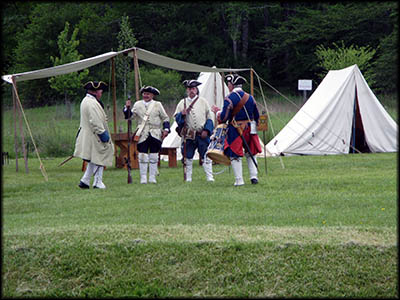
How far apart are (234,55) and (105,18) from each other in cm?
774

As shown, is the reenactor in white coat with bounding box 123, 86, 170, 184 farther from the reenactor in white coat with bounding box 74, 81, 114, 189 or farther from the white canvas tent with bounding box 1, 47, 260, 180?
the white canvas tent with bounding box 1, 47, 260, 180

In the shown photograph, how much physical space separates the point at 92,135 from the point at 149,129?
3.24 ft

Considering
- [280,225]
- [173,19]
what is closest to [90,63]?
[280,225]

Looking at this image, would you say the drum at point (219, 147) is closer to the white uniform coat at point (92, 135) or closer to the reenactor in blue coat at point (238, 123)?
the reenactor in blue coat at point (238, 123)

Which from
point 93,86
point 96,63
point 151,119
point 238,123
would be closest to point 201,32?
point 96,63

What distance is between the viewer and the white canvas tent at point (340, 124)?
16469mm

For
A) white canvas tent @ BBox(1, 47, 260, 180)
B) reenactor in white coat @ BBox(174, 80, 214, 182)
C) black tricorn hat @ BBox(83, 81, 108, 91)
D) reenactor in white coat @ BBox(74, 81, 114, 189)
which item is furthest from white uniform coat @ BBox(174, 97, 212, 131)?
black tricorn hat @ BBox(83, 81, 108, 91)

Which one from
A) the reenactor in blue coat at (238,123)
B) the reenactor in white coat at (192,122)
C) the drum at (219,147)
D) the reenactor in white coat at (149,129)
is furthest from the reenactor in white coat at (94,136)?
the reenactor in blue coat at (238,123)

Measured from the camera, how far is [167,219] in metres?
7.32

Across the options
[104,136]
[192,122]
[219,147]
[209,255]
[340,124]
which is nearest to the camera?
[209,255]

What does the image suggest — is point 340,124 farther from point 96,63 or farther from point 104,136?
point 104,136

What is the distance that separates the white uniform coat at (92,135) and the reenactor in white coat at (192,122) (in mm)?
1456

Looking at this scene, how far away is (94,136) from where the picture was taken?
10.6 meters

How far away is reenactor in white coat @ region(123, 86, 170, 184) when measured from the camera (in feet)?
35.9
